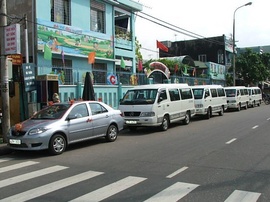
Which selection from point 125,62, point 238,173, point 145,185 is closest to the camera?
point 145,185

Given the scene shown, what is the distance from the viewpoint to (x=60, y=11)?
1809 cm

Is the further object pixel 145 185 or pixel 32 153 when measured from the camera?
pixel 32 153

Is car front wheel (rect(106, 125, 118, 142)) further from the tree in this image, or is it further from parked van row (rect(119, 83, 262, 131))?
the tree

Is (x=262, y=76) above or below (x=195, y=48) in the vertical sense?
below

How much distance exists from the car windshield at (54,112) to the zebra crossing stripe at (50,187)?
3.23 meters

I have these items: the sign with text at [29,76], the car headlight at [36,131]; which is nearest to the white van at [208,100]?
the sign with text at [29,76]

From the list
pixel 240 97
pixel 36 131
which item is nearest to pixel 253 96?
pixel 240 97

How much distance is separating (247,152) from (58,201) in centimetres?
560

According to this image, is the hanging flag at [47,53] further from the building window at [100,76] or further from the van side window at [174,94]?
the van side window at [174,94]

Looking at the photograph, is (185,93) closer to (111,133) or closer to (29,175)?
(111,133)

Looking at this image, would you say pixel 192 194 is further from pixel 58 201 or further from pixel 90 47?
pixel 90 47

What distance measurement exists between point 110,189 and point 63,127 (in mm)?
3991

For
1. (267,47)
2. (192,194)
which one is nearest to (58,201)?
(192,194)

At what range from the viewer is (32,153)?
9.33 m
